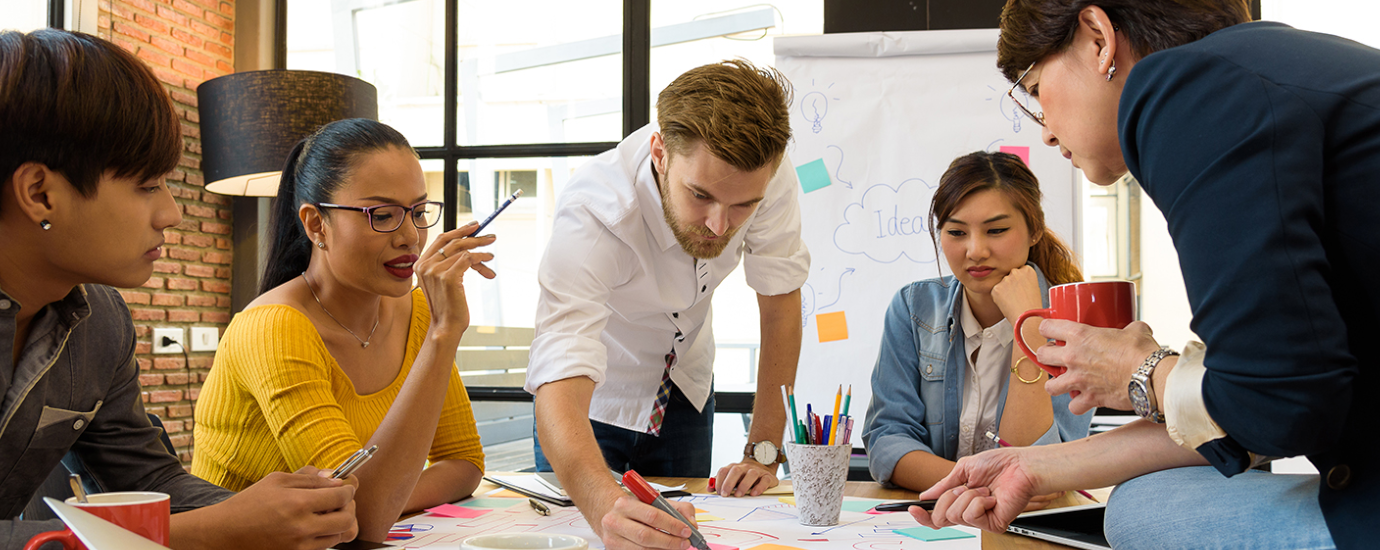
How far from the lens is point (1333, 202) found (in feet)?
2.17

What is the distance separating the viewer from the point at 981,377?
182 centimetres

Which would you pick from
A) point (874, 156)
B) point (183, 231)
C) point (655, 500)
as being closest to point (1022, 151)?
point (874, 156)

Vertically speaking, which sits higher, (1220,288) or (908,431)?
(1220,288)

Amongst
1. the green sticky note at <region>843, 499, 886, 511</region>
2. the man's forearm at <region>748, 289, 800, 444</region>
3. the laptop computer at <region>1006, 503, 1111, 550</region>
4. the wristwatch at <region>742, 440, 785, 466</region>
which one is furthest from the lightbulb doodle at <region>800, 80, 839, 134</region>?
the laptop computer at <region>1006, 503, 1111, 550</region>

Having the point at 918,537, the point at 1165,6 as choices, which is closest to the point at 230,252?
the point at 918,537

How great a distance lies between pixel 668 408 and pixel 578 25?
2331 mm

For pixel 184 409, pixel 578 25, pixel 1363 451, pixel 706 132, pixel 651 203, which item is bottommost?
pixel 184 409

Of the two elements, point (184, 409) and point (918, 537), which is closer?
point (918, 537)

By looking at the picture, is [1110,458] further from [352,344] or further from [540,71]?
→ [540,71]

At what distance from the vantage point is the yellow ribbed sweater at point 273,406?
1.28 metres

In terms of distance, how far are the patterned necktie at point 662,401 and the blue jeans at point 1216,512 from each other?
1.14 m

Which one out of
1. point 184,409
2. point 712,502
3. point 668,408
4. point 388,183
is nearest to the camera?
point 712,502

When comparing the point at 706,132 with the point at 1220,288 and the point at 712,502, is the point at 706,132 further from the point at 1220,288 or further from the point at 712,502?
the point at 1220,288

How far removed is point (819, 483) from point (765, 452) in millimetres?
438
